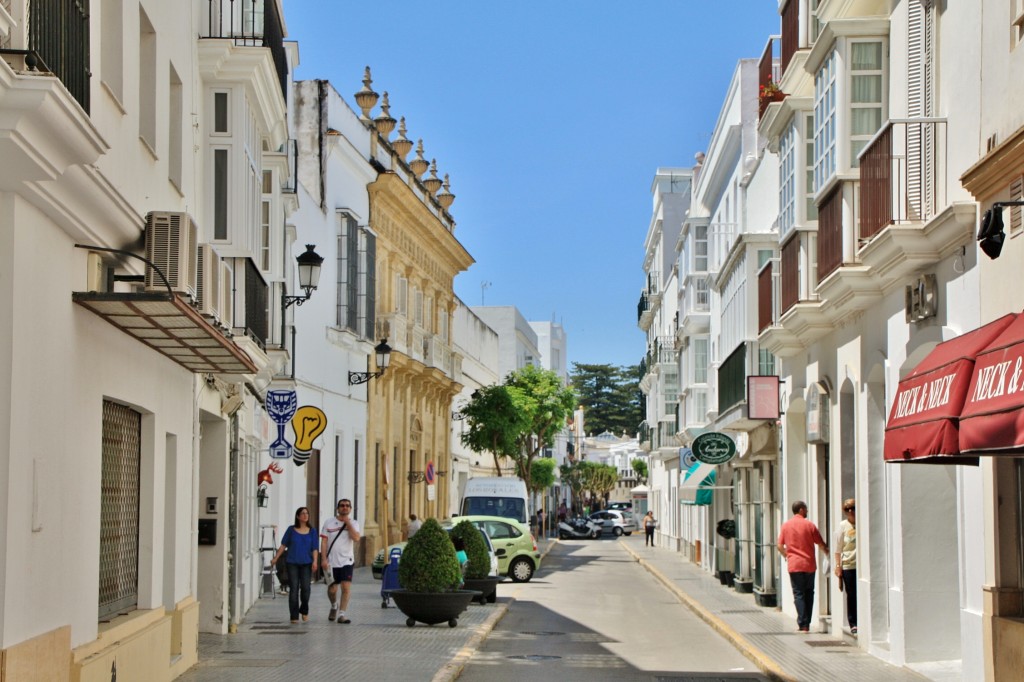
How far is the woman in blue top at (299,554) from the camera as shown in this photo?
20469 mm

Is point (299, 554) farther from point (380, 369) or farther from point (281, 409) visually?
point (380, 369)

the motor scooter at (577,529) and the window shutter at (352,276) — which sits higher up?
the window shutter at (352,276)

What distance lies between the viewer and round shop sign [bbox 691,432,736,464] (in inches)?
1053

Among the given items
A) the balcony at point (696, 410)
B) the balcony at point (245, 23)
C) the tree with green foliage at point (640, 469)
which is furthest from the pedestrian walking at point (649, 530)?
the tree with green foliage at point (640, 469)

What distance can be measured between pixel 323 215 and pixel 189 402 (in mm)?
18815

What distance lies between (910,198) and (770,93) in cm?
788

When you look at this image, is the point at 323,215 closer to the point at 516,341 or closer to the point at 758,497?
the point at 758,497

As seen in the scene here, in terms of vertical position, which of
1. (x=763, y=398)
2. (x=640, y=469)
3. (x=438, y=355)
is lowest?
(x=640, y=469)

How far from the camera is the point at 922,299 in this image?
14203 mm

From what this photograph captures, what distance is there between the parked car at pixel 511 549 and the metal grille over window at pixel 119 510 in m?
20.9

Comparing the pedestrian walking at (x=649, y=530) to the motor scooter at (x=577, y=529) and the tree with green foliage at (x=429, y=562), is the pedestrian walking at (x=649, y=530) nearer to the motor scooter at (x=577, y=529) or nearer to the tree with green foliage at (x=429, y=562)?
the motor scooter at (x=577, y=529)

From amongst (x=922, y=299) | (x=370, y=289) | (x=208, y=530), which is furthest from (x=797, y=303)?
(x=370, y=289)

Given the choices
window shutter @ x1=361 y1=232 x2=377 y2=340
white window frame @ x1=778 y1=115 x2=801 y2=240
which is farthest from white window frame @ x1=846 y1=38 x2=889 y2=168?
window shutter @ x1=361 y1=232 x2=377 y2=340

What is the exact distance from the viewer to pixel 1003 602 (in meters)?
11.9
